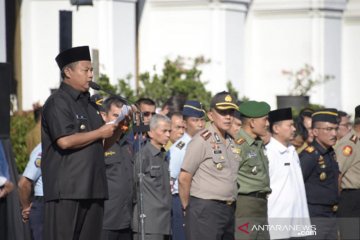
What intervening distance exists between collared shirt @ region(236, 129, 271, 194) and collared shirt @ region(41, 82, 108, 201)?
9.25 ft

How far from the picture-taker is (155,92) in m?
18.6

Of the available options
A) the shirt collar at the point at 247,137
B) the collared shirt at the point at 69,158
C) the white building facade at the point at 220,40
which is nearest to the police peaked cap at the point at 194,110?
the shirt collar at the point at 247,137

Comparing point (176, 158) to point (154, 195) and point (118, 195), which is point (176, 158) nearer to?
point (154, 195)

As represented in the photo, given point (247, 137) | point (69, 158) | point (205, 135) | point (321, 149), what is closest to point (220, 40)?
point (321, 149)

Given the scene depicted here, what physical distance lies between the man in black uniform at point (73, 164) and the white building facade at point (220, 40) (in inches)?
404

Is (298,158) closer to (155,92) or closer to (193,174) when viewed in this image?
(193,174)

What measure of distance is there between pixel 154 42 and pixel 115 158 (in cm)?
1108

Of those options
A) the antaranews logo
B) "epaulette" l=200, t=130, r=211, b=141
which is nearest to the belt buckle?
"epaulette" l=200, t=130, r=211, b=141

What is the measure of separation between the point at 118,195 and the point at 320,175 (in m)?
2.57

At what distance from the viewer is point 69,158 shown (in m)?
8.36

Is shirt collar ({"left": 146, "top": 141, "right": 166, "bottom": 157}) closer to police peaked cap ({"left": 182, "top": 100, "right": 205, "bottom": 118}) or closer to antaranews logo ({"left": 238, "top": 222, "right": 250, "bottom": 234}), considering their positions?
police peaked cap ({"left": 182, "top": 100, "right": 205, "bottom": 118})

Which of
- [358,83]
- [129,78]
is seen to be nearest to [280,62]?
[358,83]

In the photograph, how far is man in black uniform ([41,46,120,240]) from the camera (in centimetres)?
831

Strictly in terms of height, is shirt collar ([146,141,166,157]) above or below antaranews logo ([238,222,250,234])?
above
